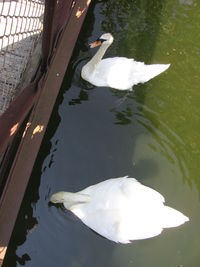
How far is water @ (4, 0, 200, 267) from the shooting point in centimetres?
345

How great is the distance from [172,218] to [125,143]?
35.5 inches

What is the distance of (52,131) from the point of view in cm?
411

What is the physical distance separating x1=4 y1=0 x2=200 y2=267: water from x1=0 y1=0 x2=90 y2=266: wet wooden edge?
49cm

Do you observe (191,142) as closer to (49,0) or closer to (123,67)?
(123,67)

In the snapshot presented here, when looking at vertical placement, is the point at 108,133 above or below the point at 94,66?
below

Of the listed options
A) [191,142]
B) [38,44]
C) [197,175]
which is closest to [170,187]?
[197,175]

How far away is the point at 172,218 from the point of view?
345 cm

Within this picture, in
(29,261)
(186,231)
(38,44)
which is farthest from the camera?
A: (38,44)

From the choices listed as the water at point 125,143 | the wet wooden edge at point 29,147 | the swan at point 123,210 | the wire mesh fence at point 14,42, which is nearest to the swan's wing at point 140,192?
the swan at point 123,210

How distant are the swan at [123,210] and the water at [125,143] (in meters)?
0.15

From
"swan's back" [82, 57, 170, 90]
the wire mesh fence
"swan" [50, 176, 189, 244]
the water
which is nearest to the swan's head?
"swan's back" [82, 57, 170, 90]

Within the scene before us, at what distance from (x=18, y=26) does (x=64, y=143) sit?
1085mm

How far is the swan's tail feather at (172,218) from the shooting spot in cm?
344

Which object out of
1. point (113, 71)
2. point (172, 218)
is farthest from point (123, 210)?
point (113, 71)
